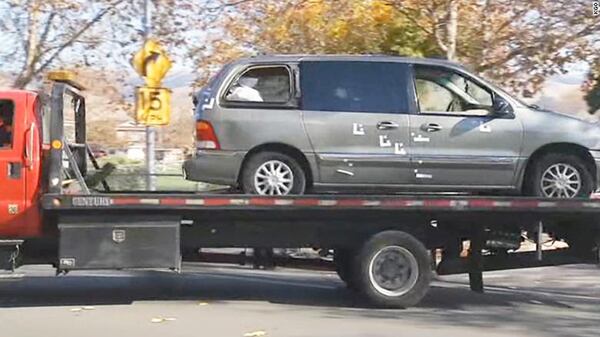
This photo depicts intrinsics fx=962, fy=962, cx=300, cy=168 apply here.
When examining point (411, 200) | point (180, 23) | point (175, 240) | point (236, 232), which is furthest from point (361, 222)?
point (180, 23)

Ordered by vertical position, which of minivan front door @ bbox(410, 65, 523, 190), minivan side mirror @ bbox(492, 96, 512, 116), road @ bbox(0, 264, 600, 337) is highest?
minivan side mirror @ bbox(492, 96, 512, 116)

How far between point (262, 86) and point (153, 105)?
420cm

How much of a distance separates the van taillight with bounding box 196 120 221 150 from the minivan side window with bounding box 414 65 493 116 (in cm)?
226

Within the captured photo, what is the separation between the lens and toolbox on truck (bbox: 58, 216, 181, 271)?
389 inches

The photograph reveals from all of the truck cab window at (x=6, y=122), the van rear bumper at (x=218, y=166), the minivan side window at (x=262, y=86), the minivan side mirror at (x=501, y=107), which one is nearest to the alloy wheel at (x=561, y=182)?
the minivan side mirror at (x=501, y=107)

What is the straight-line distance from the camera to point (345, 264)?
36.2 feet

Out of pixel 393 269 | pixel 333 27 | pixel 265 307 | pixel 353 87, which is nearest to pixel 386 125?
pixel 353 87

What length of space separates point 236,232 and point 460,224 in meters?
2.52

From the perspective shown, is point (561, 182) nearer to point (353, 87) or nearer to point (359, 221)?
point (359, 221)

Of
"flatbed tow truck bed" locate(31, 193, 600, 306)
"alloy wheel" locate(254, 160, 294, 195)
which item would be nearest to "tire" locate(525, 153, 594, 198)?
"flatbed tow truck bed" locate(31, 193, 600, 306)

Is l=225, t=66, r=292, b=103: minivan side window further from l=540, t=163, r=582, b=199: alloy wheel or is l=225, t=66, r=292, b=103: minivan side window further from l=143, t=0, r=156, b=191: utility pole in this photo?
l=143, t=0, r=156, b=191: utility pole

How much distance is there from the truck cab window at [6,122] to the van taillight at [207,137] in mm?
1947

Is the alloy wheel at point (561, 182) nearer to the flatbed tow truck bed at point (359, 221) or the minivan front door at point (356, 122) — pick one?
the flatbed tow truck bed at point (359, 221)

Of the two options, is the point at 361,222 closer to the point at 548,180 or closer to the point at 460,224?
the point at 460,224
